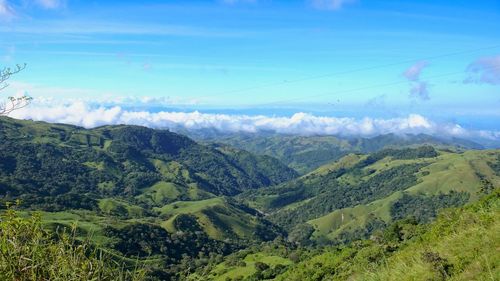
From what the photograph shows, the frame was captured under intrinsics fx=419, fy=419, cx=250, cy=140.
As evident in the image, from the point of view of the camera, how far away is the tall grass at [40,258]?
298 inches

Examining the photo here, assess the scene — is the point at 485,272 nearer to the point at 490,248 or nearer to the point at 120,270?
the point at 490,248

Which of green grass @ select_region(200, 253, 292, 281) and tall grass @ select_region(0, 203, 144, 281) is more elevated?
tall grass @ select_region(0, 203, 144, 281)

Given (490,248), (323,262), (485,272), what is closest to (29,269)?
(485,272)

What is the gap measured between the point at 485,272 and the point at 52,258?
10.2 m

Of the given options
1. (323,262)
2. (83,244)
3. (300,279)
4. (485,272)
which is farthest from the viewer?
(323,262)

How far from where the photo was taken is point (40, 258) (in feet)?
→ 25.5

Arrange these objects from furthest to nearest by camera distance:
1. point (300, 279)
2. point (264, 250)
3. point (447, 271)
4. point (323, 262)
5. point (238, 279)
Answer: point (264, 250) < point (238, 279) < point (323, 262) < point (300, 279) < point (447, 271)

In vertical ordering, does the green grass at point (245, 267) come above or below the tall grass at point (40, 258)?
below

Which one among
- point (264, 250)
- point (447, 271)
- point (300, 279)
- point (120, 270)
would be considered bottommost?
point (264, 250)

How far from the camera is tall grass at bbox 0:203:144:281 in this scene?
24.8 feet

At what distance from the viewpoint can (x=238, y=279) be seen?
12500cm

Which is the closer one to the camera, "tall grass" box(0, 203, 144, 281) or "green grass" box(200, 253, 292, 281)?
"tall grass" box(0, 203, 144, 281)

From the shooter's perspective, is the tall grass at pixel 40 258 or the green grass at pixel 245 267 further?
the green grass at pixel 245 267

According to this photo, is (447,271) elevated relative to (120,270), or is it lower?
lower
